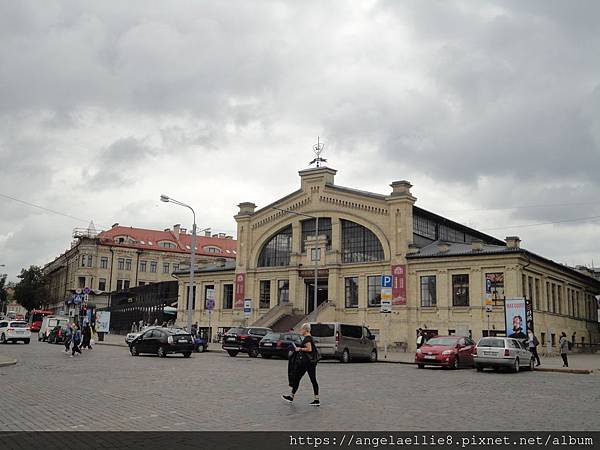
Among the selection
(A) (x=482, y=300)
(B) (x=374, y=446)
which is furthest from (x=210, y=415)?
(A) (x=482, y=300)

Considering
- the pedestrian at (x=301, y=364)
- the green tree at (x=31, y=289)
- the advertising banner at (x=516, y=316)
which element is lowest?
the pedestrian at (x=301, y=364)

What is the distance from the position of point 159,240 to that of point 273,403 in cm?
9034

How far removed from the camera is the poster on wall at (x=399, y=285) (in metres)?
44.8

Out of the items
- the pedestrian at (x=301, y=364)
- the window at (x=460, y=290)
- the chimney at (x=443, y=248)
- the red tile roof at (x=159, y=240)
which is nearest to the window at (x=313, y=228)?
the chimney at (x=443, y=248)

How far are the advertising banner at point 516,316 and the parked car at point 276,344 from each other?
1212cm

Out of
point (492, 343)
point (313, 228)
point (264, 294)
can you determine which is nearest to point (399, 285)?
point (313, 228)

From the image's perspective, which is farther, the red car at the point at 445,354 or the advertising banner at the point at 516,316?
the advertising banner at the point at 516,316

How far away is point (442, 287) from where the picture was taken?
143 feet

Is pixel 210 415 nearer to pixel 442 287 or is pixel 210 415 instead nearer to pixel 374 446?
pixel 374 446

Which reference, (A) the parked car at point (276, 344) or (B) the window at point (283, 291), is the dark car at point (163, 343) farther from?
(B) the window at point (283, 291)

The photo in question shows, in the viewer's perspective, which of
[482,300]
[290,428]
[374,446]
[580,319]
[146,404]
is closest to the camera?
[374,446]

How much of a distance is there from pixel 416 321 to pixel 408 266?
4.07 m

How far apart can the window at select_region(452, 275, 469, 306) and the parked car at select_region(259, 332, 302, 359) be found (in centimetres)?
1481

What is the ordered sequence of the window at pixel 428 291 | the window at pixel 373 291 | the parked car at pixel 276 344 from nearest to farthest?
the parked car at pixel 276 344, the window at pixel 428 291, the window at pixel 373 291
